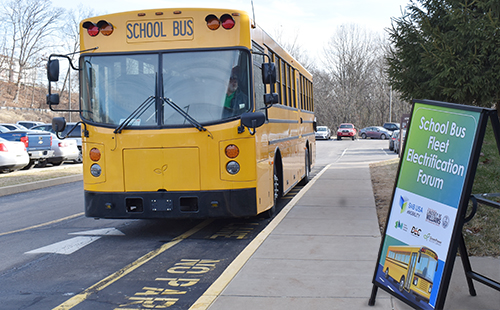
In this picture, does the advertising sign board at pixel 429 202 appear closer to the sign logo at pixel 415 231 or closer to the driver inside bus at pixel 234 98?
the sign logo at pixel 415 231

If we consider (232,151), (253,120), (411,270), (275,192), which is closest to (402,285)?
(411,270)

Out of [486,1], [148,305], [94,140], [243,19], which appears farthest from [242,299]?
[486,1]

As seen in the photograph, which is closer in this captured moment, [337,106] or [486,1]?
[486,1]

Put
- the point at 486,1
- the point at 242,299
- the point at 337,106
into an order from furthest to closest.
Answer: the point at 337,106
the point at 486,1
the point at 242,299

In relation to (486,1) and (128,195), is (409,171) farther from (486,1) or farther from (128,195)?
(486,1)

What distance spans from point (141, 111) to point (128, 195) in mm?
1151

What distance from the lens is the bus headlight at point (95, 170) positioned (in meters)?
7.24

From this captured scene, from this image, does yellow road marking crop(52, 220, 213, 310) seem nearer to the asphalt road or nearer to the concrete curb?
the asphalt road

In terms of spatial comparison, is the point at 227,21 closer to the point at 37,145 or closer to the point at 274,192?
the point at 274,192

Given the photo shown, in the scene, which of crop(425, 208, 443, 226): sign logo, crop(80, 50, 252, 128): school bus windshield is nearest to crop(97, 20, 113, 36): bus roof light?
crop(80, 50, 252, 128): school bus windshield

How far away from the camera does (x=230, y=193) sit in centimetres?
712

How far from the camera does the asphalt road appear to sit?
5.01m

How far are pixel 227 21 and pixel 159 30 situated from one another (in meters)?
0.95

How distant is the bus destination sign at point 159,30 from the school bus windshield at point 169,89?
223 mm
